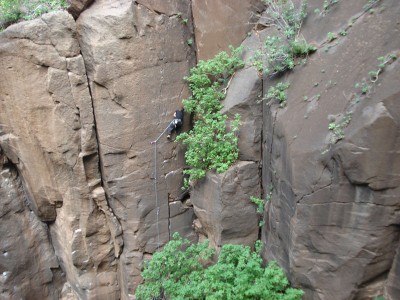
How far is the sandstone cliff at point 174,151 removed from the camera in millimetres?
4207

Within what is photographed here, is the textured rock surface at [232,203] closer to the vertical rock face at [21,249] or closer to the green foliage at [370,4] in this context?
the green foliage at [370,4]

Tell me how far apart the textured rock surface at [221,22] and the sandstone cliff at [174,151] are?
23 millimetres

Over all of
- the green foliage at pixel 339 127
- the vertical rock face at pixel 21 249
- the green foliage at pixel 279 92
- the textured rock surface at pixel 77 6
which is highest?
the textured rock surface at pixel 77 6

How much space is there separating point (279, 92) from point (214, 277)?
2.74 m

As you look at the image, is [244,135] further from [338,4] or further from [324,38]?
[338,4]

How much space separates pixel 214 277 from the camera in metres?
5.18

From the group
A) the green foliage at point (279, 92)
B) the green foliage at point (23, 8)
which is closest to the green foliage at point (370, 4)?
the green foliage at point (279, 92)

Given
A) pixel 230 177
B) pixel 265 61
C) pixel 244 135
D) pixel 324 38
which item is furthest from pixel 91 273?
pixel 324 38

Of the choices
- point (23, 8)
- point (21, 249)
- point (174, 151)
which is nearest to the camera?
point (23, 8)

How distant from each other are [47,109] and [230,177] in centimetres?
312

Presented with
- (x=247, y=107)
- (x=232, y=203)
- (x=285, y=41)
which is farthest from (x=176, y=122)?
(x=285, y=41)

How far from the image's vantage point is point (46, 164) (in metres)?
6.30

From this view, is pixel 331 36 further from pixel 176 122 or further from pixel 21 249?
pixel 21 249

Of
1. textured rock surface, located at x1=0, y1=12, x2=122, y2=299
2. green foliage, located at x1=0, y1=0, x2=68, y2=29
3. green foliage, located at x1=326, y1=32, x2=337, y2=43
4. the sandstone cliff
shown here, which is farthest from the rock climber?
green foliage, located at x1=326, y1=32, x2=337, y2=43
